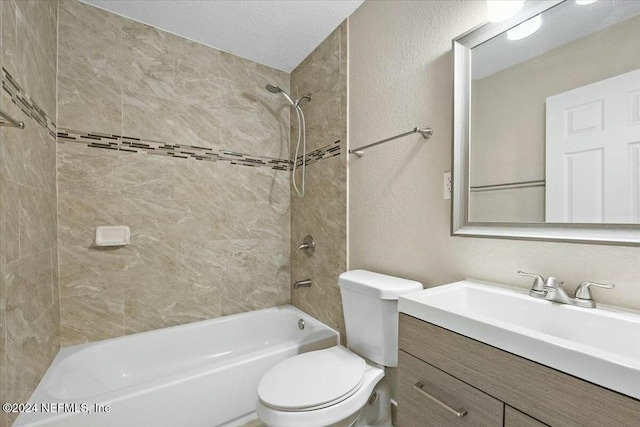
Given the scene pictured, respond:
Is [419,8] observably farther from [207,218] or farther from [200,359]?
[200,359]

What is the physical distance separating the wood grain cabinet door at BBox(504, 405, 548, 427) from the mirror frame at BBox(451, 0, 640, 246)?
53cm

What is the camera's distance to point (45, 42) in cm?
139

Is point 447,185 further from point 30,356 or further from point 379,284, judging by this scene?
point 30,356

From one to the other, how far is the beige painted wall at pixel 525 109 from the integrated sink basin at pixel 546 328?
29cm

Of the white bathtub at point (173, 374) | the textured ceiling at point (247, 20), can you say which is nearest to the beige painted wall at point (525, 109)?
the textured ceiling at point (247, 20)

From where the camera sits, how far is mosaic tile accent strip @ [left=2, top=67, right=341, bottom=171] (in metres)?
1.14

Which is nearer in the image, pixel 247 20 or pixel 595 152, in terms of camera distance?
pixel 595 152

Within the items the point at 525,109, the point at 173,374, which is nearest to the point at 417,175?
the point at 525,109

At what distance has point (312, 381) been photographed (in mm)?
1130

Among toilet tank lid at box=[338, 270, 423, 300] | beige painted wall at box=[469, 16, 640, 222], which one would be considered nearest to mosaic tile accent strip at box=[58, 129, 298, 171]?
toilet tank lid at box=[338, 270, 423, 300]

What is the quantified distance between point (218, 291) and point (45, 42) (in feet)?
5.58

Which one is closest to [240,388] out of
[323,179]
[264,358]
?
[264,358]

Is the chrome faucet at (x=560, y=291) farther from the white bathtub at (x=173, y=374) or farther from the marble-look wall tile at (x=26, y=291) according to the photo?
the marble-look wall tile at (x=26, y=291)

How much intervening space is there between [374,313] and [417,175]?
671mm
